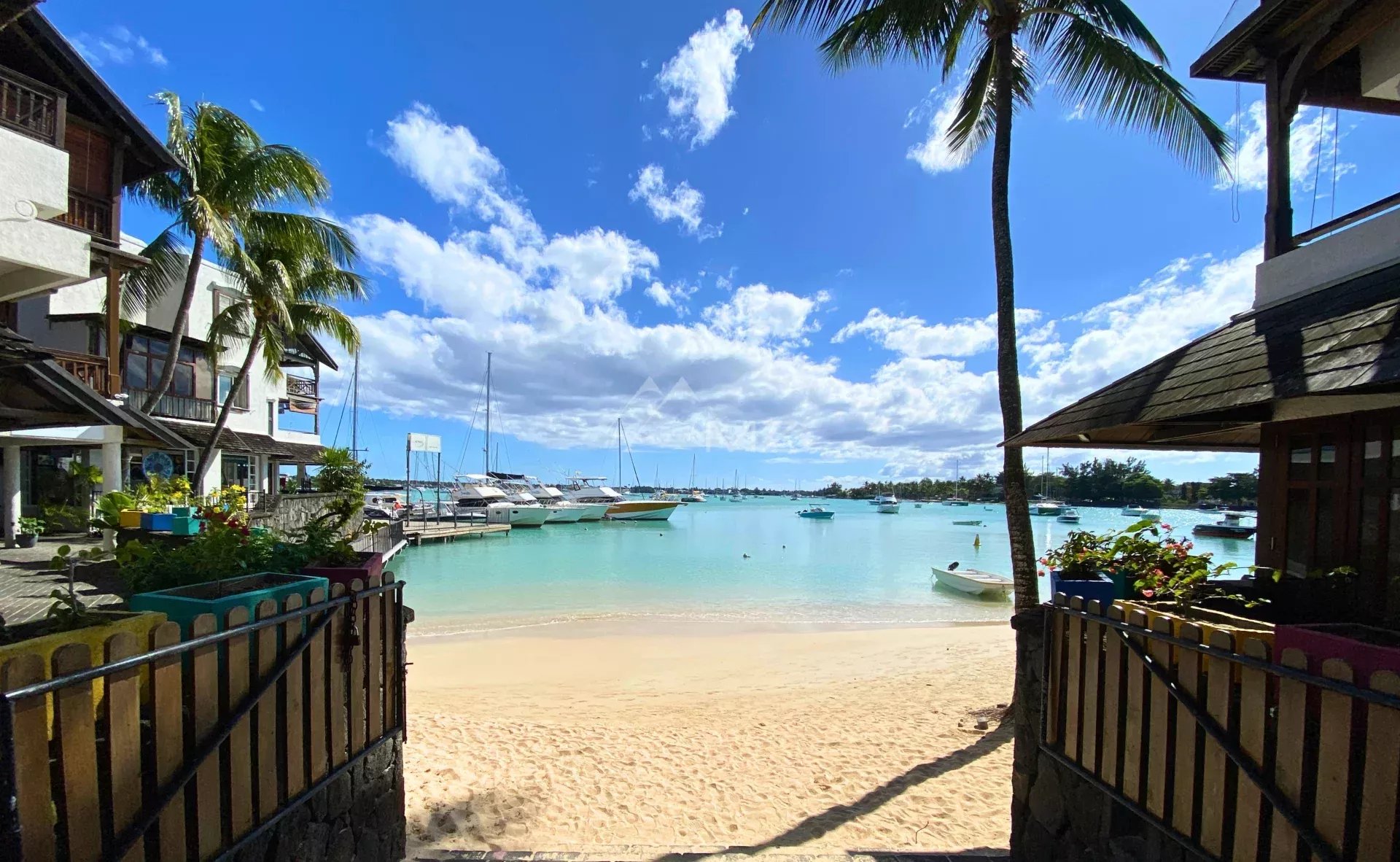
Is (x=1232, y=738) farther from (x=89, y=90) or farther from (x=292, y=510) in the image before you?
(x=292, y=510)

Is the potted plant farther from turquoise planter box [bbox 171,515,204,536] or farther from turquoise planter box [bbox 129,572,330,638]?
turquoise planter box [bbox 129,572,330,638]

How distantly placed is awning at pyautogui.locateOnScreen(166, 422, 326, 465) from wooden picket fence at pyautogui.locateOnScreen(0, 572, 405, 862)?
1887cm

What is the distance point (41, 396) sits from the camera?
212 inches

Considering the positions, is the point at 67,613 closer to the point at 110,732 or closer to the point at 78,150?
the point at 110,732

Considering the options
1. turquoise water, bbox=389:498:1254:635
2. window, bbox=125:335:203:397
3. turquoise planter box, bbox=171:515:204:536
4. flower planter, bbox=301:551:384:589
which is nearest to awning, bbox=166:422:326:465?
window, bbox=125:335:203:397

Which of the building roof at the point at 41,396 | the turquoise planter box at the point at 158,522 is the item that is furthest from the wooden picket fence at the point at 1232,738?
the turquoise planter box at the point at 158,522

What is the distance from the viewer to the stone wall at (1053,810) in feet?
9.18

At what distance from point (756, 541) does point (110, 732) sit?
145 ft

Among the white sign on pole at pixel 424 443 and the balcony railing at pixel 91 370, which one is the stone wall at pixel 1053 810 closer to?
the balcony railing at pixel 91 370

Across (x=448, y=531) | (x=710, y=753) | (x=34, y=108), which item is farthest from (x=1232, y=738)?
(x=448, y=531)

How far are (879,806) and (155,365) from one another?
82.0ft

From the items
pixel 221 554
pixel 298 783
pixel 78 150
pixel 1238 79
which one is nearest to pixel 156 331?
pixel 78 150

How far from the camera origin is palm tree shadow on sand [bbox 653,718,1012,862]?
3.86m

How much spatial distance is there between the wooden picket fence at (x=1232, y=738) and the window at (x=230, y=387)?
91.9 ft
